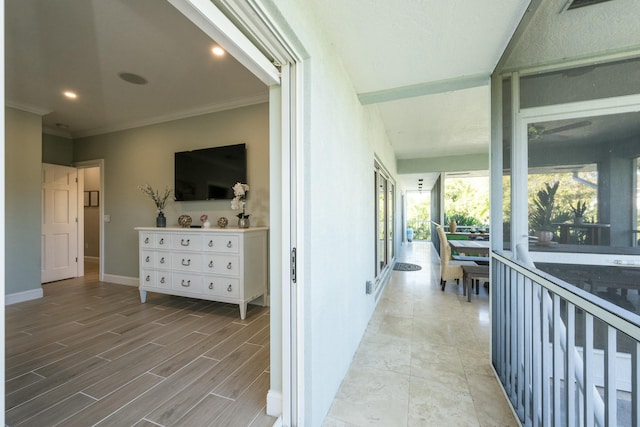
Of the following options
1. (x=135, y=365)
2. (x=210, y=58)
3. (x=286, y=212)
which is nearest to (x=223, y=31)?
(x=286, y=212)

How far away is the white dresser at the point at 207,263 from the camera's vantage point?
2.77 m

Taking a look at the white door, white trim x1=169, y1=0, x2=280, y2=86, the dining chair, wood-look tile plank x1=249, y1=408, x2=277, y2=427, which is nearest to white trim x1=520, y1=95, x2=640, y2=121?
white trim x1=169, y1=0, x2=280, y2=86

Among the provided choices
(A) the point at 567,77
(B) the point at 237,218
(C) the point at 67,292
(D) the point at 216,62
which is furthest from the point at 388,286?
(C) the point at 67,292

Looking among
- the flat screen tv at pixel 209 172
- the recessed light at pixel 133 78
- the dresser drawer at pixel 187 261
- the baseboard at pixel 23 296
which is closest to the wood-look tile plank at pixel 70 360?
the dresser drawer at pixel 187 261

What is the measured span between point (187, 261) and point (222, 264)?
0.49 metres

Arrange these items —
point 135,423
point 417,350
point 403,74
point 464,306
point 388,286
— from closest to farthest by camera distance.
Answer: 1. point 135,423
2. point 403,74
3. point 417,350
4. point 464,306
5. point 388,286

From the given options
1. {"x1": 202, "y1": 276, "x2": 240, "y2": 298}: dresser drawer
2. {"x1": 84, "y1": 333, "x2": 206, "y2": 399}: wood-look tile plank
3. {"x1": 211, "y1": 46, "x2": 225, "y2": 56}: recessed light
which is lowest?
{"x1": 84, "y1": 333, "x2": 206, "y2": 399}: wood-look tile plank

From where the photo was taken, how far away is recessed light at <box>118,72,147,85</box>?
267cm

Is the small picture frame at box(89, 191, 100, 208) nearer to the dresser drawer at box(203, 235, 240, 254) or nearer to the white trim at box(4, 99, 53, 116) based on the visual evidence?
the white trim at box(4, 99, 53, 116)

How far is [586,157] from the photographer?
4.44 ft

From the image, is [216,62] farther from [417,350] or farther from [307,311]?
[417,350]

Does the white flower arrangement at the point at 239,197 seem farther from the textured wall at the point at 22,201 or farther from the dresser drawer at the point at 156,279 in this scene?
the textured wall at the point at 22,201

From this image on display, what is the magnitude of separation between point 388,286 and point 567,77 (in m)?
3.35

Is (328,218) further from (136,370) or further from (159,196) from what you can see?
(159,196)
